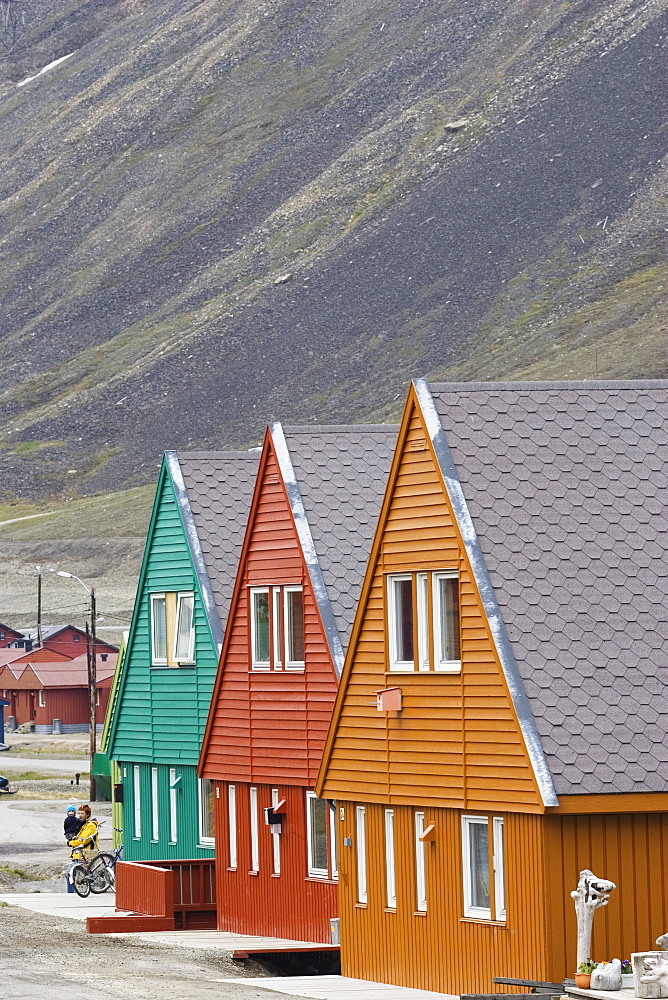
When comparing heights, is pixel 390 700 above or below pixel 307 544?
below

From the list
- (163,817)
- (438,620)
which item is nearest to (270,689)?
(163,817)

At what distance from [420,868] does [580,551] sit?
420 cm

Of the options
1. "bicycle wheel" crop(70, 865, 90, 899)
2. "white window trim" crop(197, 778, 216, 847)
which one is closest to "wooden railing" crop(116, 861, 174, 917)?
"white window trim" crop(197, 778, 216, 847)

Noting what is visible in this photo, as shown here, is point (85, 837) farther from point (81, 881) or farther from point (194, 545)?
point (194, 545)

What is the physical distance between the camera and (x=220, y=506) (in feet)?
107

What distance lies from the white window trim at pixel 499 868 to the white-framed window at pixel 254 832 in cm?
955

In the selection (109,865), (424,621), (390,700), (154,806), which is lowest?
(109,865)

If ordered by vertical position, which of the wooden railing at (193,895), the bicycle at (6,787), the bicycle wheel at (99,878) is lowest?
the bicycle at (6,787)

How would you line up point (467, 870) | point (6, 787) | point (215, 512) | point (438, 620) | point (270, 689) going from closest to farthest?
point (467, 870) → point (438, 620) → point (270, 689) → point (215, 512) → point (6, 787)

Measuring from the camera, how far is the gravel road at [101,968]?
21484 mm

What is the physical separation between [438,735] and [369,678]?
76.4 inches

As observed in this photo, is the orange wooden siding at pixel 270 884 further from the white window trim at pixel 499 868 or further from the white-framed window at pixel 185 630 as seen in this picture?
the white window trim at pixel 499 868

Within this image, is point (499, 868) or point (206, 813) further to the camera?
point (206, 813)

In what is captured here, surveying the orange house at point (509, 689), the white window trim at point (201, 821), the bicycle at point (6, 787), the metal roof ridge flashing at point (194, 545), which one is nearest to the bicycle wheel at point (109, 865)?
the white window trim at point (201, 821)
